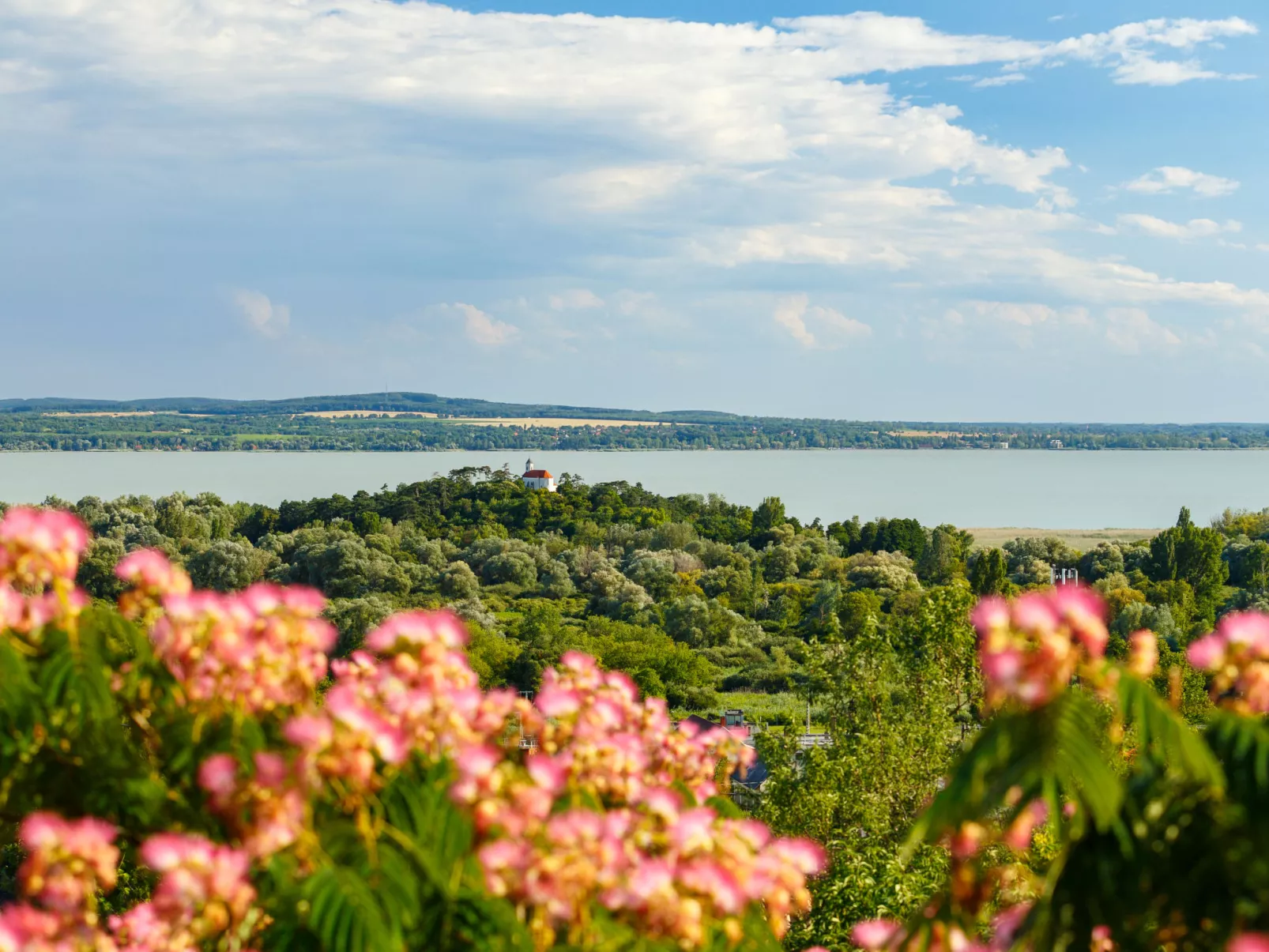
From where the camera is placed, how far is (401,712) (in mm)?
3086

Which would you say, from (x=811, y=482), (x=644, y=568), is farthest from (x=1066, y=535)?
(x=811, y=482)

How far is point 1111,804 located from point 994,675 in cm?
32

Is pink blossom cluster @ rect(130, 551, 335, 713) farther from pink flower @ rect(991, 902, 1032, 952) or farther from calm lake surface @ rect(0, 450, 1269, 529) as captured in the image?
calm lake surface @ rect(0, 450, 1269, 529)

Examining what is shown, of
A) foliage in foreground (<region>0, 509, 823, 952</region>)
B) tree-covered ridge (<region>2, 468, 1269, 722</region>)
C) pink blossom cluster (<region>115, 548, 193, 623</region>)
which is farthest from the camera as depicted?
tree-covered ridge (<region>2, 468, 1269, 722</region>)

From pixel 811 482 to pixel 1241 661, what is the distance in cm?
15093

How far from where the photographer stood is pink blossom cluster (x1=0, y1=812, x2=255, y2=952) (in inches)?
112

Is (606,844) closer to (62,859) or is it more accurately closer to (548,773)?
(548,773)

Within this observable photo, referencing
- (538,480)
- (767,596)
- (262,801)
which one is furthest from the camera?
(538,480)

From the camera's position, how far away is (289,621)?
3357mm

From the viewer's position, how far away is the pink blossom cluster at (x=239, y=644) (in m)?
3.22

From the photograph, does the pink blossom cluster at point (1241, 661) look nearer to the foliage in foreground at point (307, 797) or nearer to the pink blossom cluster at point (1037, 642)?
the pink blossom cluster at point (1037, 642)

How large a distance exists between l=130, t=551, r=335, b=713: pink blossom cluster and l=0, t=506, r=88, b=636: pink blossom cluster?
23 cm

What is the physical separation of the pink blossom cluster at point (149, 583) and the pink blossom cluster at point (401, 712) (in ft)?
1.68

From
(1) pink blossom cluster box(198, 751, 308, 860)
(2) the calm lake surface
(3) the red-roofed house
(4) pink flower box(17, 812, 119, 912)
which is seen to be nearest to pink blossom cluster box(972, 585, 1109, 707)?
(1) pink blossom cluster box(198, 751, 308, 860)
